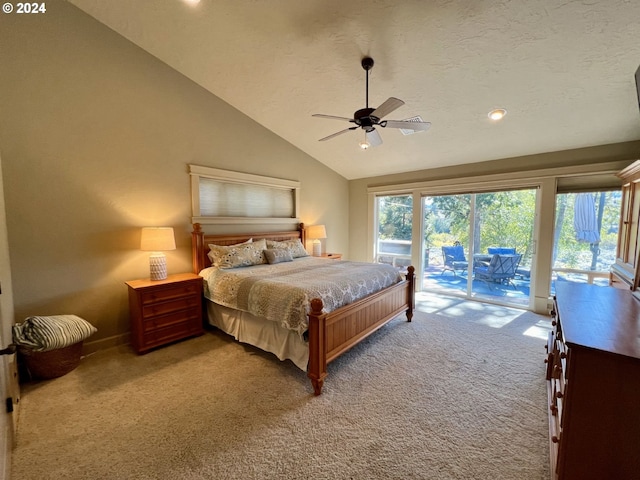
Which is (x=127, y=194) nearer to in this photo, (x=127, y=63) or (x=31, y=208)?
(x=31, y=208)

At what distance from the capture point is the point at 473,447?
1.64 metres

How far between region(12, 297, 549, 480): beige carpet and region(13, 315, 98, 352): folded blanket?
0.36 metres

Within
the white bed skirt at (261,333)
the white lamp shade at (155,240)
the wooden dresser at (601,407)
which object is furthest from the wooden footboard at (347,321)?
the white lamp shade at (155,240)

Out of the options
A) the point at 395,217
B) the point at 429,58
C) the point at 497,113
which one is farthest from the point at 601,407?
the point at 395,217

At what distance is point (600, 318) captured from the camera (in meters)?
1.50

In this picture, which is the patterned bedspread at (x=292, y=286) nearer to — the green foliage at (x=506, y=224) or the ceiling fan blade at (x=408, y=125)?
the ceiling fan blade at (x=408, y=125)

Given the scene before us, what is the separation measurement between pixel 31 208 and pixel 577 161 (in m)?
6.39

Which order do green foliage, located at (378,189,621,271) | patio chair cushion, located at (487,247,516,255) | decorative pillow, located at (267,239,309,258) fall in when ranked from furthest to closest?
patio chair cushion, located at (487,247,516,255) → decorative pillow, located at (267,239,309,258) → green foliage, located at (378,189,621,271)

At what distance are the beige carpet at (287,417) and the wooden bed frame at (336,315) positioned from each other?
23cm

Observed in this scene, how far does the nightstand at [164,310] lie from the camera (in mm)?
2752

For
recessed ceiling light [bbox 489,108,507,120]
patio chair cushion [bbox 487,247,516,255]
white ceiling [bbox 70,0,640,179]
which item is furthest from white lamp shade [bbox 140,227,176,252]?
patio chair cushion [bbox 487,247,516,255]

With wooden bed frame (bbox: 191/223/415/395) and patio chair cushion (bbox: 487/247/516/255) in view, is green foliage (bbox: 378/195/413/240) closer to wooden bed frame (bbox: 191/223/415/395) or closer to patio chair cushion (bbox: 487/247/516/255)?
patio chair cushion (bbox: 487/247/516/255)

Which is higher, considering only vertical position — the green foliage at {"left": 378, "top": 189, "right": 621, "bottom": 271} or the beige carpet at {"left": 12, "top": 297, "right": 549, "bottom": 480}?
the green foliage at {"left": 378, "top": 189, "right": 621, "bottom": 271}

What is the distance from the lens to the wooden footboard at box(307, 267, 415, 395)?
2145mm
